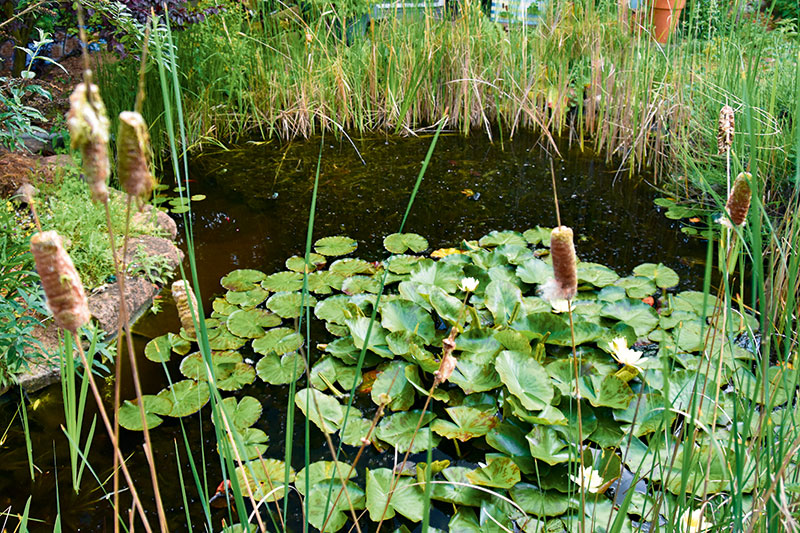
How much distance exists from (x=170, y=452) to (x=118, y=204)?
1278 millimetres

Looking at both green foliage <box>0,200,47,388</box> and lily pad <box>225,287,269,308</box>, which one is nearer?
green foliage <box>0,200,47,388</box>

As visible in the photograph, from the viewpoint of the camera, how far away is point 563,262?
61 cm

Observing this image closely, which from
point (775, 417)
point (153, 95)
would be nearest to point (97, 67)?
point (153, 95)

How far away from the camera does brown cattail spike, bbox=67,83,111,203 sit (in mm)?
404

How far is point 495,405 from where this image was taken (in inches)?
62.5

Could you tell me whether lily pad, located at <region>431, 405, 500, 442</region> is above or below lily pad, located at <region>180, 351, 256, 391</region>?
below

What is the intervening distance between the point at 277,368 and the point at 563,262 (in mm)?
1313

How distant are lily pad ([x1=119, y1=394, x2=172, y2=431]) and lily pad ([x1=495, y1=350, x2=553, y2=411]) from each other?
0.89 m

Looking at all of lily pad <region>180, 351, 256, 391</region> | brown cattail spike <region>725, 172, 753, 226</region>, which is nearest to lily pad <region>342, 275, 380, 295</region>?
lily pad <region>180, 351, 256, 391</region>

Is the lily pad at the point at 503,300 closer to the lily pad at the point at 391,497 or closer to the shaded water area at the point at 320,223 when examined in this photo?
the shaded water area at the point at 320,223

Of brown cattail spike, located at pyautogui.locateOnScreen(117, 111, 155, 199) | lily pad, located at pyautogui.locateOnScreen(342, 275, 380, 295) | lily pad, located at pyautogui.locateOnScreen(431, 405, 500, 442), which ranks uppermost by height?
brown cattail spike, located at pyautogui.locateOnScreen(117, 111, 155, 199)

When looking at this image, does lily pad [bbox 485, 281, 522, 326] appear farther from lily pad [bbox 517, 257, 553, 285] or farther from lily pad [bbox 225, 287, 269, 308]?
lily pad [bbox 225, 287, 269, 308]

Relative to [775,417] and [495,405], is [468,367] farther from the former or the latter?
[775,417]

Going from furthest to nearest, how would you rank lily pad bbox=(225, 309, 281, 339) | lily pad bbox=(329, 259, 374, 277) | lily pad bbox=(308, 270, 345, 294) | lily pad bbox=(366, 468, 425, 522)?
lily pad bbox=(329, 259, 374, 277) < lily pad bbox=(308, 270, 345, 294) < lily pad bbox=(225, 309, 281, 339) < lily pad bbox=(366, 468, 425, 522)
